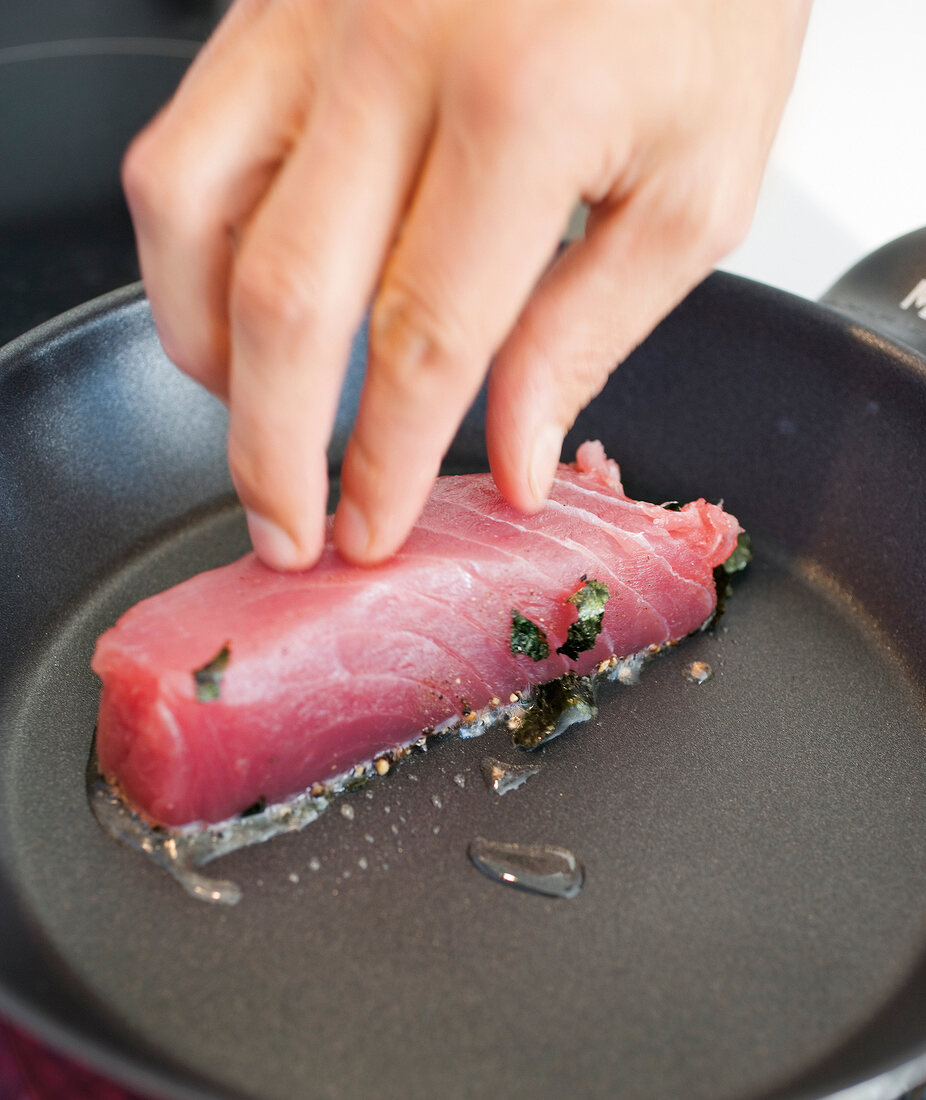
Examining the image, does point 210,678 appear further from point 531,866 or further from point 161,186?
point 161,186

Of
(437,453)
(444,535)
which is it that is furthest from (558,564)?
(437,453)

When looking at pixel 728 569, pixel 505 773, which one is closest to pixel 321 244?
pixel 505 773

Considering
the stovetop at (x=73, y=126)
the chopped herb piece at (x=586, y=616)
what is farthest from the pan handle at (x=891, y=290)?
the stovetop at (x=73, y=126)

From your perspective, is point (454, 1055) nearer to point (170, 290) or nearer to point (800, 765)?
point (800, 765)

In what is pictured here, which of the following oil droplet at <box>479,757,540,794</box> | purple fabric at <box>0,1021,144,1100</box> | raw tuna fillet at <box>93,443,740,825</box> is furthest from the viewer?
oil droplet at <box>479,757,540,794</box>

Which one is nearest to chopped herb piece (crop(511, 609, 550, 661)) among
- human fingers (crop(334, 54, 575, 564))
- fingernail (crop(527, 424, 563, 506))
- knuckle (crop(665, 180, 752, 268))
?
fingernail (crop(527, 424, 563, 506))

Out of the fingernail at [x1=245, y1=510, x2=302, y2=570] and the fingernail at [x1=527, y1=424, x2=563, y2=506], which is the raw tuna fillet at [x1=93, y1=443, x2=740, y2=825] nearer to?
the fingernail at [x1=245, y1=510, x2=302, y2=570]
